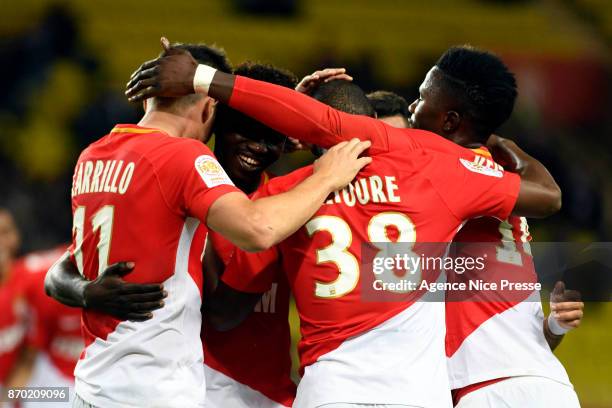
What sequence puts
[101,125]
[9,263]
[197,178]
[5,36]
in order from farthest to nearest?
[5,36], [101,125], [9,263], [197,178]

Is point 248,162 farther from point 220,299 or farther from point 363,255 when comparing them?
point 363,255

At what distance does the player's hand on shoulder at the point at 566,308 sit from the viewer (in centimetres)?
367

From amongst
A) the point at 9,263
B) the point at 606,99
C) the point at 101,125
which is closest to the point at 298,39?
the point at 101,125

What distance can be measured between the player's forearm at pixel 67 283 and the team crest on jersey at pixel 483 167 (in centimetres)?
154

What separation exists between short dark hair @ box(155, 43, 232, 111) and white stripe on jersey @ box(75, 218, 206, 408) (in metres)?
0.51

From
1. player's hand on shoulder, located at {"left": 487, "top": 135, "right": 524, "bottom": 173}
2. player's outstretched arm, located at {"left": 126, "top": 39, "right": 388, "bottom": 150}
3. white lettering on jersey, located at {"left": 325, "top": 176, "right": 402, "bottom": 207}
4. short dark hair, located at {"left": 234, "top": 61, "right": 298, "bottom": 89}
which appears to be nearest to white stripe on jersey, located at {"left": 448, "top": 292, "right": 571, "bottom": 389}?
player's hand on shoulder, located at {"left": 487, "top": 135, "right": 524, "bottom": 173}

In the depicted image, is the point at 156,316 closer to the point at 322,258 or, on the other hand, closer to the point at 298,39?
the point at 322,258

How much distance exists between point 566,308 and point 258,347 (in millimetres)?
1316

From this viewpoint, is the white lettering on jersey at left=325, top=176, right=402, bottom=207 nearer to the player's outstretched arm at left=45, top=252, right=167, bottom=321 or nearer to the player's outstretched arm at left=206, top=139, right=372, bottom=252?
the player's outstretched arm at left=206, top=139, right=372, bottom=252

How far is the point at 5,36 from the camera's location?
13.2 metres

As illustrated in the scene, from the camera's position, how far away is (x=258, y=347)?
387cm

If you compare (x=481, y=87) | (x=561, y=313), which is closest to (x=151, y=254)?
(x=481, y=87)

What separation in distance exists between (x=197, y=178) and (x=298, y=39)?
34.9 ft

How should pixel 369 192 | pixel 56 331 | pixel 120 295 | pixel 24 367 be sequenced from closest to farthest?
pixel 120 295
pixel 369 192
pixel 56 331
pixel 24 367
